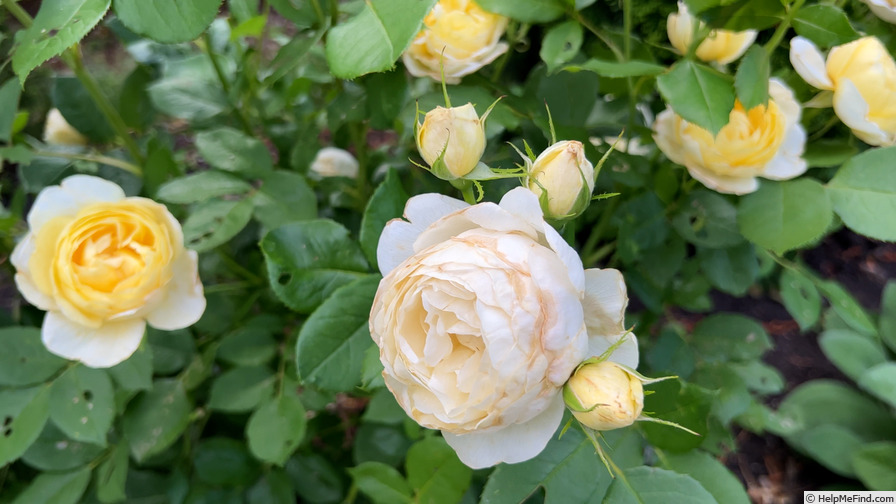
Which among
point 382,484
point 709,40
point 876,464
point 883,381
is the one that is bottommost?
point 876,464

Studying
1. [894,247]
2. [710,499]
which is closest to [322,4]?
[710,499]

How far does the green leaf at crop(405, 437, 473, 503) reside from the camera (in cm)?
53

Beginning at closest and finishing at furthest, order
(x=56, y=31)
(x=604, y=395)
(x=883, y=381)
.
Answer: (x=604, y=395), (x=56, y=31), (x=883, y=381)

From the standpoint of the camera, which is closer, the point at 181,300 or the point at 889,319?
the point at 181,300

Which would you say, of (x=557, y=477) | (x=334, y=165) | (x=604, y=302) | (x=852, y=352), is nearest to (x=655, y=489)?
(x=557, y=477)

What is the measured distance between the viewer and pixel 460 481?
53 cm

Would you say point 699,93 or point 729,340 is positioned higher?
point 699,93

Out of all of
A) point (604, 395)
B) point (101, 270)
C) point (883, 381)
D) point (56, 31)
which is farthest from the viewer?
point (883, 381)

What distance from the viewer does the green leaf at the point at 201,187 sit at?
0.54m

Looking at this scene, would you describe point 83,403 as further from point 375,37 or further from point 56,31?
point 375,37

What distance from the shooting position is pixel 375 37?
1.25ft

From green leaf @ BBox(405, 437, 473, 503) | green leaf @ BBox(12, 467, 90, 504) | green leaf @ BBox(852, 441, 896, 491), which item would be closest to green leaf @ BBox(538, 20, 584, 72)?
green leaf @ BBox(405, 437, 473, 503)

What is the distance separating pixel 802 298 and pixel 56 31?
0.71 m

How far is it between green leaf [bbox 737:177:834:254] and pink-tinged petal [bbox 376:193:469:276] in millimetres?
270
